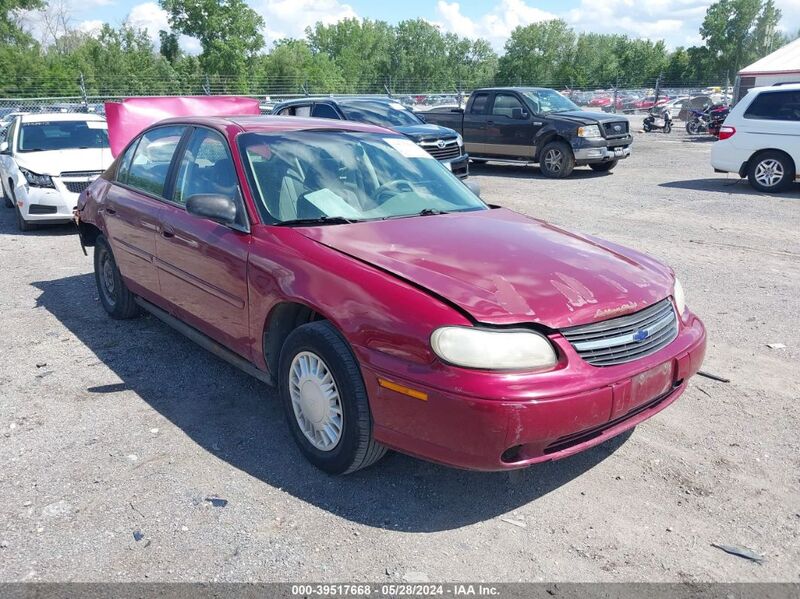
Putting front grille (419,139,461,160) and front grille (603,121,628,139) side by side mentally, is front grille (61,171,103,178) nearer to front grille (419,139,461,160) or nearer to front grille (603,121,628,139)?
front grille (419,139,461,160)

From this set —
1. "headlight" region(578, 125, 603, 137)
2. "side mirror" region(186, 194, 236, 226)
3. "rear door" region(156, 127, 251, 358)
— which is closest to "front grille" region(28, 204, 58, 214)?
"rear door" region(156, 127, 251, 358)

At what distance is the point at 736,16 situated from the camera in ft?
310

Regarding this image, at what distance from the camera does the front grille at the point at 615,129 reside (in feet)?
48.3

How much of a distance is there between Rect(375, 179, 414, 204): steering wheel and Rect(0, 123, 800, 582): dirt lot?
1434 millimetres

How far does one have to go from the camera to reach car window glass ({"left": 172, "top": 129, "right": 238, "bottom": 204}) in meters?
4.16

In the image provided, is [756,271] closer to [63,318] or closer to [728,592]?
[728,592]

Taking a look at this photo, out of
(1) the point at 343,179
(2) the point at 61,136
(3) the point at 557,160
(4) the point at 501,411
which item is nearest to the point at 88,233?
(1) the point at 343,179

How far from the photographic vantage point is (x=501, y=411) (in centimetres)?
277

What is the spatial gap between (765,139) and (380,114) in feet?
22.9

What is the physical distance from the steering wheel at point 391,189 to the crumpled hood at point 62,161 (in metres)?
6.95

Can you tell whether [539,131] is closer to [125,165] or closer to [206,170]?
[125,165]

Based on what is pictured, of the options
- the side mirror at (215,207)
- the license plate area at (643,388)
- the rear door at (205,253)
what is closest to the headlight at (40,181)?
the rear door at (205,253)

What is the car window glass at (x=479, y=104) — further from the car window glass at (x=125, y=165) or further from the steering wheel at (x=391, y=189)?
the steering wheel at (x=391, y=189)

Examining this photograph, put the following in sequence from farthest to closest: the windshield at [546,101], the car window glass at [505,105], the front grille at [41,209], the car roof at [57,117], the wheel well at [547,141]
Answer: the car window glass at [505,105], the windshield at [546,101], the wheel well at [547,141], the car roof at [57,117], the front grille at [41,209]
